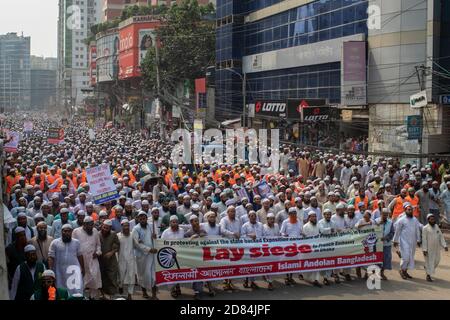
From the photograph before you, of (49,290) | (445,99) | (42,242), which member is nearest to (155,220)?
(42,242)

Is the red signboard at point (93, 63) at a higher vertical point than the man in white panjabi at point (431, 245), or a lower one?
higher

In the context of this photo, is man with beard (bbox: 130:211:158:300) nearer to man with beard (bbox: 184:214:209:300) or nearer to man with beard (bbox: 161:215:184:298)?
man with beard (bbox: 161:215:184:298)

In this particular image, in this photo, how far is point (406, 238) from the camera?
36.0 feet

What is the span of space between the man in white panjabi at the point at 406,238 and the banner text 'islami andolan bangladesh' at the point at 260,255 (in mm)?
421

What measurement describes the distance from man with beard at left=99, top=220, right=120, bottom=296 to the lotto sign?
286cm

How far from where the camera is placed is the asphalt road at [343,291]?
9836 millimetres

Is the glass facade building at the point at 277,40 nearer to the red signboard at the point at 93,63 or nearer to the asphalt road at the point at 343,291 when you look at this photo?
the asphalt road at the point at 343,291

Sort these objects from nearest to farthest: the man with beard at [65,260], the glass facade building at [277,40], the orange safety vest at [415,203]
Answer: the man with beard at [65,260] → the orange safety vest at [415,203] → the glass facade building at [277,40]

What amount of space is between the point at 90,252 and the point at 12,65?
16550 centimetres

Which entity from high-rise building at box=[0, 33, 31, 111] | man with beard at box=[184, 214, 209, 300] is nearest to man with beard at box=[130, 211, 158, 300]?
man with beard at box=[184, 214, 209, 300]

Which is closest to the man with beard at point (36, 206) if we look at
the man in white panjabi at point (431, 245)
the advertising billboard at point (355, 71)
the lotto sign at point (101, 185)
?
the lotto sign at point (101, 185)

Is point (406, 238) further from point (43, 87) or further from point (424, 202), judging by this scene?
point (43, 87)

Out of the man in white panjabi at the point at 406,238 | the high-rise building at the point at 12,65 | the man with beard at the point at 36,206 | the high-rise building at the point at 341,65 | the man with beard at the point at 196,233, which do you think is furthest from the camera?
the high-rise building at the point at 12,65
